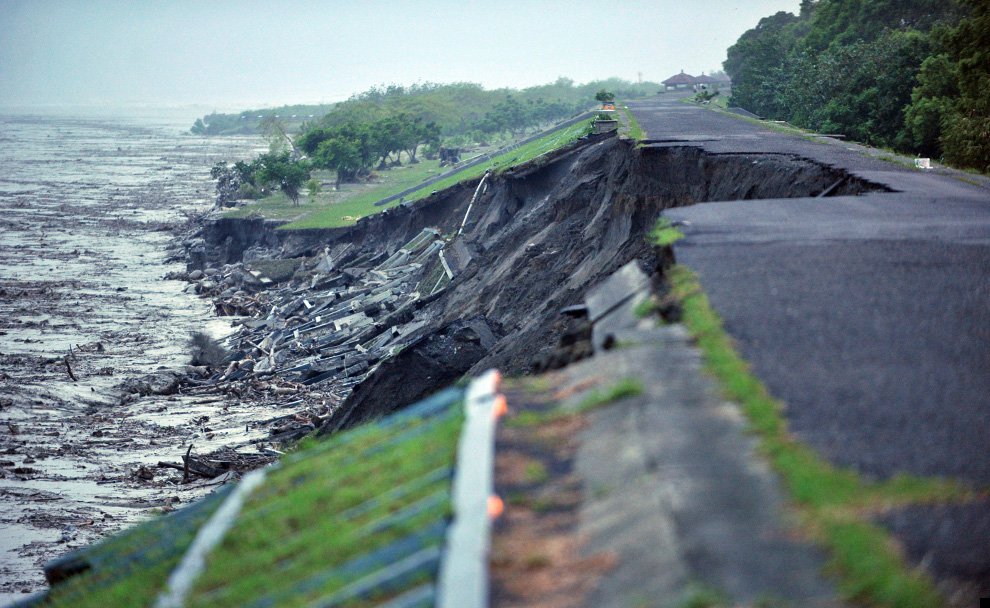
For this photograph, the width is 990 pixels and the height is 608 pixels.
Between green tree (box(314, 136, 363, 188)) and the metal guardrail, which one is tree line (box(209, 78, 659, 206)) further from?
the metal guardrail

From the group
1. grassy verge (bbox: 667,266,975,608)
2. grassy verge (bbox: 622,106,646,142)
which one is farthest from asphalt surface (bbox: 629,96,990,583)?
grassy verge (bbox: 622,106,646,142)

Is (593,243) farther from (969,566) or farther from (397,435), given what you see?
(969,566)

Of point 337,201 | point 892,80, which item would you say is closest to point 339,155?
point 337,201

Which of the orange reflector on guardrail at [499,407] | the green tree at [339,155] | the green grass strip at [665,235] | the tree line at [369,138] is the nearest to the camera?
the orange reflector on guardrail at [499,407]

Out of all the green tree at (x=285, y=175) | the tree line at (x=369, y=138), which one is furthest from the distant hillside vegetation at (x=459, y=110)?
the green tree at (x=285, y=175)

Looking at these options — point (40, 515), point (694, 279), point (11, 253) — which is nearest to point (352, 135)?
point (11, 253)

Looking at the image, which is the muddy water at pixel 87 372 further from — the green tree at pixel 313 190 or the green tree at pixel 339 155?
the green tree at pixel 339 155
